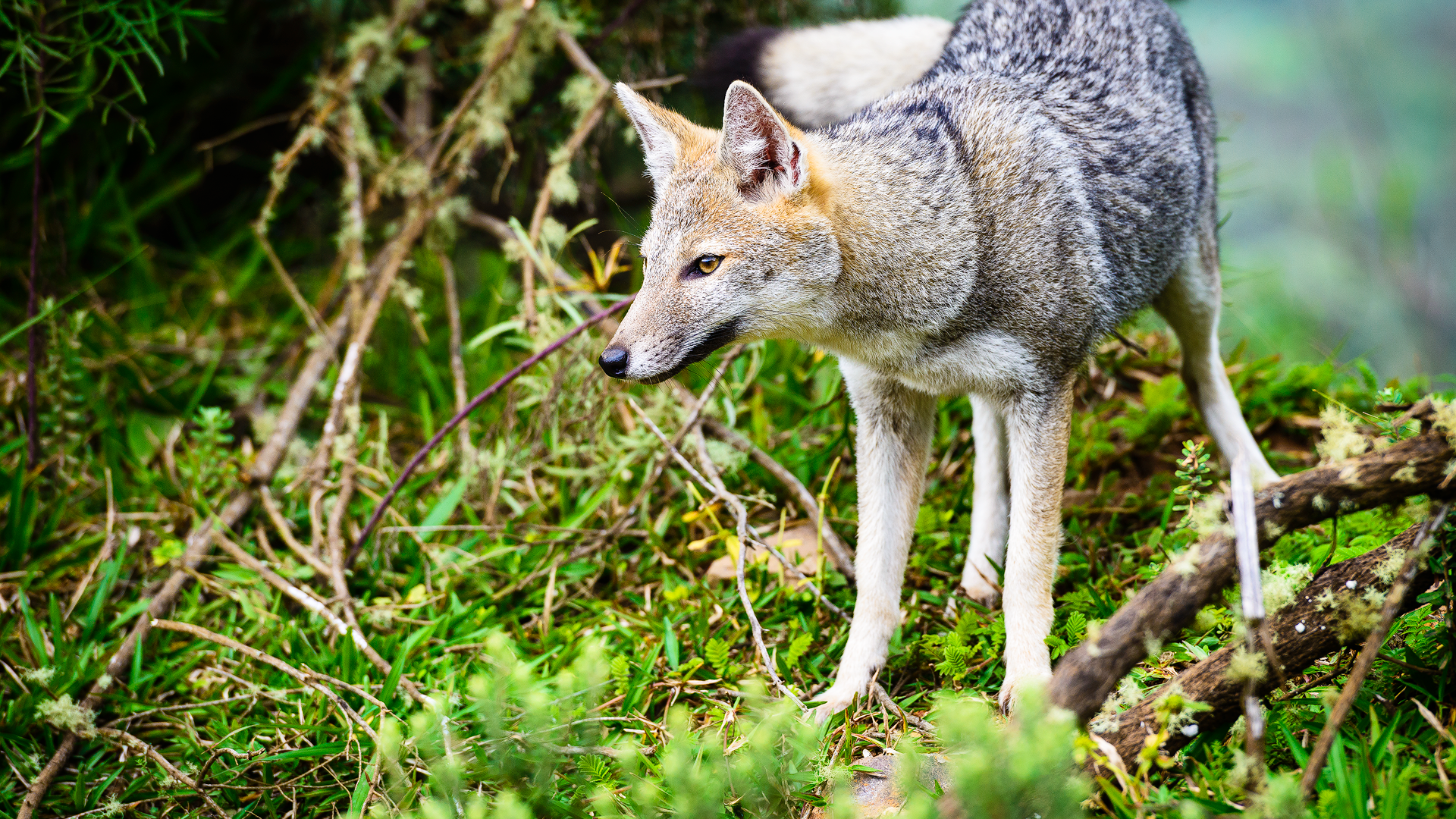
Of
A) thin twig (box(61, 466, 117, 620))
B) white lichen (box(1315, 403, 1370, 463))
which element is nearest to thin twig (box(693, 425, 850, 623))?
white lichen (box(1315, 403, 1370, 463))

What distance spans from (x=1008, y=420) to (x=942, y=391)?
0.82 feet

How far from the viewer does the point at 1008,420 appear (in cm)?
322

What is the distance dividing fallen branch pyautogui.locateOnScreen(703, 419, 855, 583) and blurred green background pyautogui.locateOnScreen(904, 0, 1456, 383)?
8.29 feet

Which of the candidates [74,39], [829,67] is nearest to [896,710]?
[829,67]

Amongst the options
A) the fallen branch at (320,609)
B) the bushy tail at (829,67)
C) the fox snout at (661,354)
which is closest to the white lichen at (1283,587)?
the fox snout at (661,354)

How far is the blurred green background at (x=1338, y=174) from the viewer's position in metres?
4.50

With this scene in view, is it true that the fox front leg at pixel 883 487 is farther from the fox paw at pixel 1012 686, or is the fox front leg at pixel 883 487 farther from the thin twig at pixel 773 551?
the fox paw at pixel 1012 686

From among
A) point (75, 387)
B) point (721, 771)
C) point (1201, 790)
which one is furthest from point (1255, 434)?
point (75, 387)

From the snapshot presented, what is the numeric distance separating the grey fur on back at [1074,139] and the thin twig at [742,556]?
3.57 feet

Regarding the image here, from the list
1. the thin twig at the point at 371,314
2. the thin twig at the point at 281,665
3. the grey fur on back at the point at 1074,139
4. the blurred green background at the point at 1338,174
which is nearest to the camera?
the thin twig at the point at 281,665

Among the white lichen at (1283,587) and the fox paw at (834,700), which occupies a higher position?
the white lichen at (1283,587)

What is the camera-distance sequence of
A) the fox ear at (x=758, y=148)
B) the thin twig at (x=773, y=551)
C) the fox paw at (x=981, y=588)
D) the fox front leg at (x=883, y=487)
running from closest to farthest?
the fox ear at (x=758, y=148)
the fox front leg at (x=883, y=487)
the thin twig at (x=773, y=551)
the fox paw at (x=981, y=588)

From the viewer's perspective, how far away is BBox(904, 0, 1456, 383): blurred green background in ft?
14.8

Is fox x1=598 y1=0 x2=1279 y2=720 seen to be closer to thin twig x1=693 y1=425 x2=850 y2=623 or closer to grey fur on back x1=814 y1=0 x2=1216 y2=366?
grey fur on back x1=814 y1=0 x2=1216 y2=366
